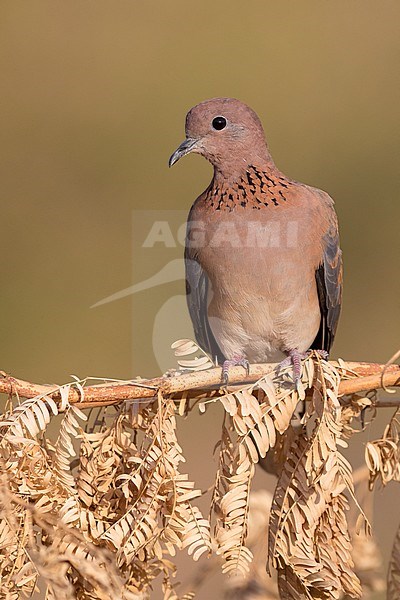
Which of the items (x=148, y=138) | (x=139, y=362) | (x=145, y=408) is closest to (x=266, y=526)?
(x=145, y=408)

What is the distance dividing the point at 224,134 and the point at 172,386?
3.60ft

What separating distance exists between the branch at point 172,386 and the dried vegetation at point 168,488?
0.01 meters

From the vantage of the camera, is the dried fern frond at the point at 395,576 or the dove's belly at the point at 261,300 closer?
the dried fern frond at the point at 395,576

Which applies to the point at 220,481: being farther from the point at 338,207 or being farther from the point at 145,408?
the point at 338,207

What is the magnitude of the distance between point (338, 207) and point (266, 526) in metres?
3.14

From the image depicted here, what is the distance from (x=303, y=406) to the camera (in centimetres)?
257

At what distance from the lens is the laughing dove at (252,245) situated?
2887mm

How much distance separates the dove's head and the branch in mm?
917

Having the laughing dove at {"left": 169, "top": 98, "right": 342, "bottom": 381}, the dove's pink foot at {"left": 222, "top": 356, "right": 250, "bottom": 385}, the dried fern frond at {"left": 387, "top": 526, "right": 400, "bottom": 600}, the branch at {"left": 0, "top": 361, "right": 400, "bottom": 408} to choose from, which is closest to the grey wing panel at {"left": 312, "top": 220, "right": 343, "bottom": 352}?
the laughing dove at {"left": 169, "top": 98, "right": 342, "bottom": 381}

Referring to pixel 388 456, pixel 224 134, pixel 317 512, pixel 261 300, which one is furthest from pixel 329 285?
pixel 317 512

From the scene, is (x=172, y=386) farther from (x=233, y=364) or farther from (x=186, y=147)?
(x=186, y=147)

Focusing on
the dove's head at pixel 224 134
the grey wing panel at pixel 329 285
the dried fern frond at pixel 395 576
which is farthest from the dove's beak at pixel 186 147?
the dried fern frond at pixel 395 576

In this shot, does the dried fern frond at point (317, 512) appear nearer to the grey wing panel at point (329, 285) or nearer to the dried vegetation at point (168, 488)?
the dried vegetation at point (168, 488)

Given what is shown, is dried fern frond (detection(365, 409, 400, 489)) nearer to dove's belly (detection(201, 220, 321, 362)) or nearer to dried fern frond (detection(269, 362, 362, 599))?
dried fern frond (detection(269, 362, 362, 599))
